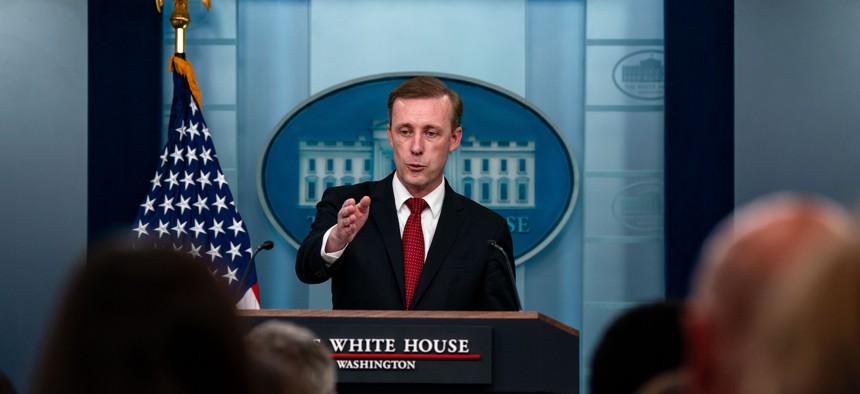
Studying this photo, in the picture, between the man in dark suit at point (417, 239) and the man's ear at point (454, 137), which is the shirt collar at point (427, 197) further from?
the man's ear at point (454, 137)

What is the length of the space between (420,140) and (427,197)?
0.22m

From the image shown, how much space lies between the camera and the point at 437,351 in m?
2.84

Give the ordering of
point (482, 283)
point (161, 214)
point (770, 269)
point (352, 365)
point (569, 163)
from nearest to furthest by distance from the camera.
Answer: point (770, 269) < point (352, 365) < point (482, 283) < point (161, 214) < point (569, 163)

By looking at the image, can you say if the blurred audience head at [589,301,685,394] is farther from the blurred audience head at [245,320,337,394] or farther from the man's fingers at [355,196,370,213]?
the man's fingers at [355,196,370,213]

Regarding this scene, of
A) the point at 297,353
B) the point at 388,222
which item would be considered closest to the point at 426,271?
the point at 388,222

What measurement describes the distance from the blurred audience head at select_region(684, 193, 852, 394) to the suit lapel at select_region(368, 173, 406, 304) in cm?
290

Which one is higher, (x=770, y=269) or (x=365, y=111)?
(x=365, y=111)

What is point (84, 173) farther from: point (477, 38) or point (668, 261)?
point (668, 261)

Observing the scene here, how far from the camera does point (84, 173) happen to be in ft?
17.4

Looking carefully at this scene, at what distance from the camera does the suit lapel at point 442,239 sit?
3.65 metres

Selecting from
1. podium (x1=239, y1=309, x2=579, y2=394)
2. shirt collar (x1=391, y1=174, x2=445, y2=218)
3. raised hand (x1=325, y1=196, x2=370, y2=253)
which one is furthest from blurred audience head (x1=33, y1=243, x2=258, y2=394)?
shirt collar (x1=391, y1=174, x2=445, y2=218)

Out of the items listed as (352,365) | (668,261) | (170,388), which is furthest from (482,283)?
(170,388)

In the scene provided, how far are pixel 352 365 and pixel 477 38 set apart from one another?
10.2 ft

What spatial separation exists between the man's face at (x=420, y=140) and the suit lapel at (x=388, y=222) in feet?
0.27
